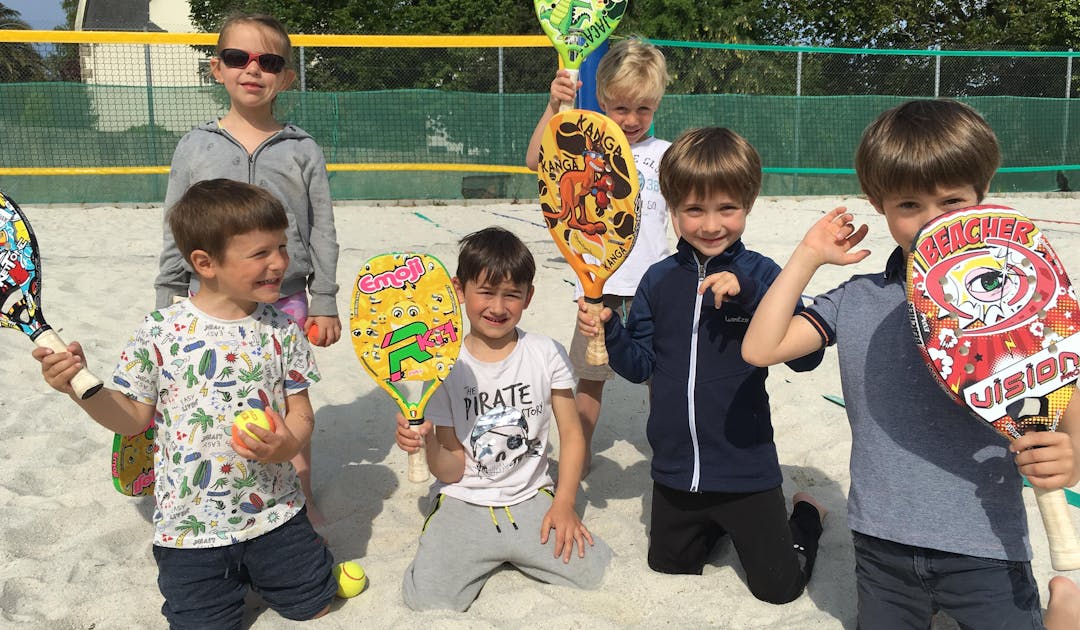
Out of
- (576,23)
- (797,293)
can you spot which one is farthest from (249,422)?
(576,23)

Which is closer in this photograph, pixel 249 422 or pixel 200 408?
pixel 249 422

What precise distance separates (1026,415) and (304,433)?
1918 millimetres

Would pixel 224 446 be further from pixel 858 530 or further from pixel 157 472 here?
pixel 858 530

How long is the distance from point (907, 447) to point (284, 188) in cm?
218

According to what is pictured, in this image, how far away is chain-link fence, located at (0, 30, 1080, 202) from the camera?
1111 cm

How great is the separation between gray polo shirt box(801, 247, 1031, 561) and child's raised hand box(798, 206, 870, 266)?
22cm

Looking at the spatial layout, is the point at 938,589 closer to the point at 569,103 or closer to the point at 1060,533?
the point at 1060,533

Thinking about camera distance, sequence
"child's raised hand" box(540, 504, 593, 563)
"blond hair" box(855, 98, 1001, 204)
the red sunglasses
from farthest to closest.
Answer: the red sunglasses, "child's raised hand" box(540, 504, 593, 563), "blond hair" box(855, 98, 1001, 204)

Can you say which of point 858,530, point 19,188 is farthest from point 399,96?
A: point 858,530

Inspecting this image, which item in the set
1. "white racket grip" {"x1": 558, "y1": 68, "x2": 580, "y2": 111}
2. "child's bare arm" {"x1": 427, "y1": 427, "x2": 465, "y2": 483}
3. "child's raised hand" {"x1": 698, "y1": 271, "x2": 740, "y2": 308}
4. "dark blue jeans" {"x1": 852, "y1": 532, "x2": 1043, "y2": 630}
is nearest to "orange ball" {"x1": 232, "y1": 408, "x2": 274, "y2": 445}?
"child's bare arm" {"x1": 427, "y1": 427, "x2": 465, "y2": 483}

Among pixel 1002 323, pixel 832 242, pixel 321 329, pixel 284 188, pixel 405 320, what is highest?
pixel 284 188

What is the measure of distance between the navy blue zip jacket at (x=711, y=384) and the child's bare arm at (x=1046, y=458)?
983 millimetres

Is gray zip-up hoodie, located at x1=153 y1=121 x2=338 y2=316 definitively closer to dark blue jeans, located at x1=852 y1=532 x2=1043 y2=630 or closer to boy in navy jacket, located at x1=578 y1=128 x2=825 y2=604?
boy in navy jacket, located at x1=578 y1=128 x2=825 y2=604

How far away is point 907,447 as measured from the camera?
2266 mm
